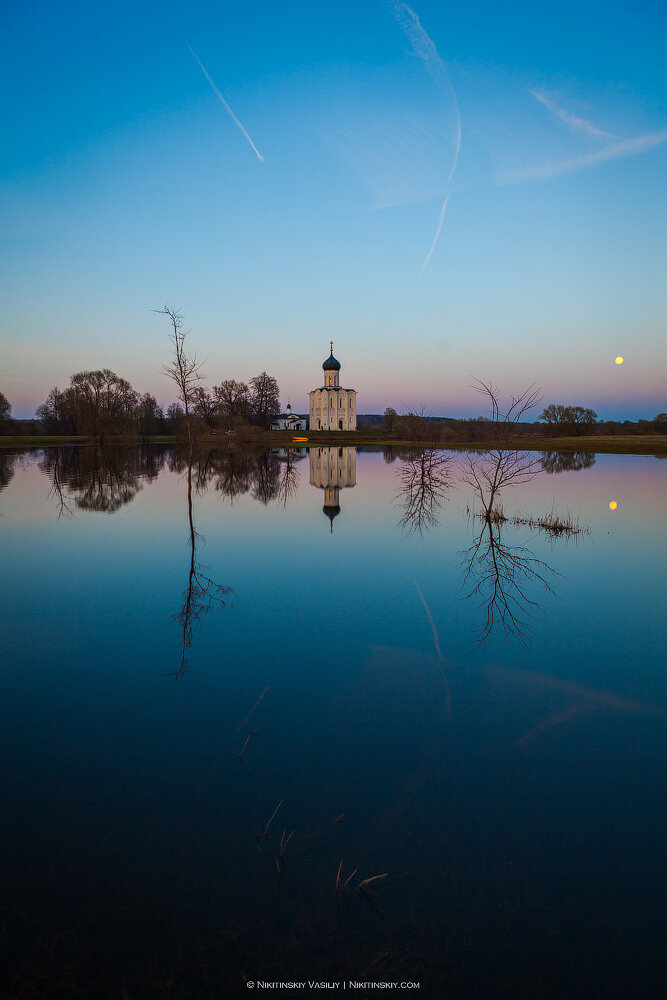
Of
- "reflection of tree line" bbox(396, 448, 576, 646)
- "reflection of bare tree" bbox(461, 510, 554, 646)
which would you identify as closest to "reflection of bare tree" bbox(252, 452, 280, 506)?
"reflection of tree line" bbox(396, 448, 576, 646)

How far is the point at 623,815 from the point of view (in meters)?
4.25

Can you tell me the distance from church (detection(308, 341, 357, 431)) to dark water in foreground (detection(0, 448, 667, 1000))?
319 feet

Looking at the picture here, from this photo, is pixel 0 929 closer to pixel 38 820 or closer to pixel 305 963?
pixel 38 820

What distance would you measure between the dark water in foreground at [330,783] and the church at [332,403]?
319 feet

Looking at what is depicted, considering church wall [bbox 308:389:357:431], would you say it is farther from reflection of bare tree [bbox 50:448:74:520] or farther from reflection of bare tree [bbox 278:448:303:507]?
reflection of bare tree [bbox 50:448:74:520]

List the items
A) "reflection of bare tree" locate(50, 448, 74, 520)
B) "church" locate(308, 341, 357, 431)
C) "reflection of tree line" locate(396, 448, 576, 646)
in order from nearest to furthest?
"reflection of tree line" locate(396, 448, 576, 646), "reflection of bare tree" locate(50, 448, 74, 520), "church" locate(308, 341, 357, 431)

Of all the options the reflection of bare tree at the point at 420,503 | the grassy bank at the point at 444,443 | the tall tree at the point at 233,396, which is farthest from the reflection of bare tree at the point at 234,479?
the tall tree at the point at 233,396

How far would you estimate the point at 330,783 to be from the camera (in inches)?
179

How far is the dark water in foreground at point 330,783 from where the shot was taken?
10.2 feet

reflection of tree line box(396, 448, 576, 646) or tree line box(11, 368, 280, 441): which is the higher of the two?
tree line box(11, 368, 280, 441)

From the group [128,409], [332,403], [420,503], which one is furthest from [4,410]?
[420,503]

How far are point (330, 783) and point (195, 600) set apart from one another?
5.56 meters

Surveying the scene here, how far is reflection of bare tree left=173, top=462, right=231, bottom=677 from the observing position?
7.66m

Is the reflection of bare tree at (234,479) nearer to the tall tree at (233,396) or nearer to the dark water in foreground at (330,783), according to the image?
the dark water in foreground at (330,783)
